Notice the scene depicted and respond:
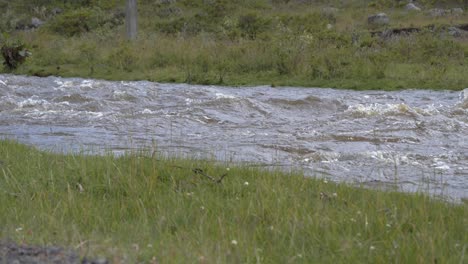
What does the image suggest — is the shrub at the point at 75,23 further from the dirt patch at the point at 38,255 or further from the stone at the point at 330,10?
the dirt patch at the point at 38,255

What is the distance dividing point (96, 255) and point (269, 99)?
35.0ft

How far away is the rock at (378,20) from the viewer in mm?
31669

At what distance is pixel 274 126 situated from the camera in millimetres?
11070

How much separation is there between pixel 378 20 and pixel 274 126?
73.4 ft

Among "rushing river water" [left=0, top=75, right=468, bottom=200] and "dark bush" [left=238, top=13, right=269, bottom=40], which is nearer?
"rushing river water" [left=0, top=75, right=468, bottom=200]

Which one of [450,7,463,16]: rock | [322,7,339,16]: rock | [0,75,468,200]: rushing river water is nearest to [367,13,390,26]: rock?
[322,7,339,16]: rock

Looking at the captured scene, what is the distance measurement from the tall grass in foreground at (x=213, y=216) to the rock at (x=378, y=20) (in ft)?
87.0

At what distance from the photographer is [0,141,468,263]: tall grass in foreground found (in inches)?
160

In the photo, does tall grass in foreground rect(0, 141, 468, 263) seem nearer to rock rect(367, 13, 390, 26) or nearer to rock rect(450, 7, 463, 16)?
rock rect(367, 13, 390, 26)

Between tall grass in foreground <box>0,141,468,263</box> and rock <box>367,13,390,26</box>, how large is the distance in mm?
26509

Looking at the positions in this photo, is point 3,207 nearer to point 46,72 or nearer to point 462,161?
point 462,161

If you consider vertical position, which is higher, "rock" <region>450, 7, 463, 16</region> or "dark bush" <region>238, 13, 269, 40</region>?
"rock" <region>450, 7, 463, 16</region>

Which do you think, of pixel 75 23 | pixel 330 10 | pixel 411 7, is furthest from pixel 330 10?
pixel 75 23

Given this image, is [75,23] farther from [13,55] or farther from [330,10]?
[13,55]
